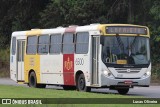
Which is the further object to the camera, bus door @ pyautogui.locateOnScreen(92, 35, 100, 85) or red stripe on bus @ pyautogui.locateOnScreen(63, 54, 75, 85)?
red stripe on bus @ pyautogui.locateOnScreen(63, 54, 75, 85)

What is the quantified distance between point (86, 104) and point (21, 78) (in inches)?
647

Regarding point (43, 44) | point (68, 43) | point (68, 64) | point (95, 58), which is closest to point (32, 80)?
point (43, 44)

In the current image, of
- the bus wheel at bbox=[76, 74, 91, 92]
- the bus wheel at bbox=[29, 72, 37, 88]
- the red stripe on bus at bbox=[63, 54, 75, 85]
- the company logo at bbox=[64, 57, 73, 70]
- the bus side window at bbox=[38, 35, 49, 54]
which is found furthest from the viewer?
the bus wheel at bbox=[29, 72, 37, 88]

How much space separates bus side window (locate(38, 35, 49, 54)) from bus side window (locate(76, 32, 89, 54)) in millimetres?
3354

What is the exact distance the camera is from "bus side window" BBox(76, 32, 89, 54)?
95.4 feet

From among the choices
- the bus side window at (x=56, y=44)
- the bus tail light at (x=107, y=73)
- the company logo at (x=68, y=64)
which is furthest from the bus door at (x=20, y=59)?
the bus tail light at (x=107, y=73)

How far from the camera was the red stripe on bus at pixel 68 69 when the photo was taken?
30188mm

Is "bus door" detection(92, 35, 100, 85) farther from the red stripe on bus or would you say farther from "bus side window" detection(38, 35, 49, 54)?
"bus side window" detection(38, 35, 49, 54)

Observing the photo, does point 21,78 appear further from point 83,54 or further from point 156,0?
point 156,0

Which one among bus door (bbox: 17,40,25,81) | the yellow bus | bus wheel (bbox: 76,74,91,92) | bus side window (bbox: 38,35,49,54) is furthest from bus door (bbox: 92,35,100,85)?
bus door (bbox: 17,40,25,81)

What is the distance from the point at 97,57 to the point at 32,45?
707 centimetres

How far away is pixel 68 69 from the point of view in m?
30.5

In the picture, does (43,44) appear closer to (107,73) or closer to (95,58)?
(95,58)

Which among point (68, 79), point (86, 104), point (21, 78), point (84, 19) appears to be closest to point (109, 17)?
point (84, 19)
